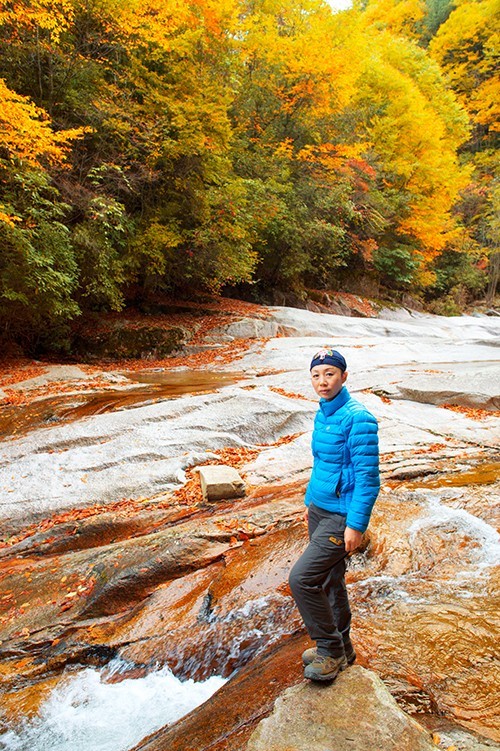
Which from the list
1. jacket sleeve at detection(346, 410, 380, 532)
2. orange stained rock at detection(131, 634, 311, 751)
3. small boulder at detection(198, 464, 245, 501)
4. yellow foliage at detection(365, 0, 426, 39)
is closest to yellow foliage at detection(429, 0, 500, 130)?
yellow foliage at detection(365, 0, 426, 39)

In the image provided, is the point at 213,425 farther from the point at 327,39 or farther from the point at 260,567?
the point at 327,39

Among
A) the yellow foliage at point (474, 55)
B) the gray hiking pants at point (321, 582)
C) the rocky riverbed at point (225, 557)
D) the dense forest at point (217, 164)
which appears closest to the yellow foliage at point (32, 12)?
the dense forest at point (217, 164)

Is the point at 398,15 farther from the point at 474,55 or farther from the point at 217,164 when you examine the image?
the point at 217,164

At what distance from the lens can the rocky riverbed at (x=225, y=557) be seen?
249 centimetres

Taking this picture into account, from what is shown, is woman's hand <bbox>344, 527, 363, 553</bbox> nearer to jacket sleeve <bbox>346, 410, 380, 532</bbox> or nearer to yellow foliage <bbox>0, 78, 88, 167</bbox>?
jacket sleeve <bbox>346, 410, 380, 532</bbox>

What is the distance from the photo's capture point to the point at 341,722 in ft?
6.15

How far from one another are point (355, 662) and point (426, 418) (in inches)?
222

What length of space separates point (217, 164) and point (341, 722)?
1484 cm

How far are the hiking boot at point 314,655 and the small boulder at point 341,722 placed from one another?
0.49ft

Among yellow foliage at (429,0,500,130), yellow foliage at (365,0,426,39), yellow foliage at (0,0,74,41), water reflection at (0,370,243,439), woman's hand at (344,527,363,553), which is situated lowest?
water reflection at (0,370,243,439)

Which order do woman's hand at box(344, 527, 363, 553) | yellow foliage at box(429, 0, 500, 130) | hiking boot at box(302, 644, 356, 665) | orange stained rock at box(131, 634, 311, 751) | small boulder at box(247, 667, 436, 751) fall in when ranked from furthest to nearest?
yellow foliage at box(429, 0, 500, 130), hiking boot at box(302, 644, 356, 665), woman's hand at box(344, 527, 363, 553), orange stained rock at box(131, 634, 311, 751), small boulder at box(247, 667, 436, 751)

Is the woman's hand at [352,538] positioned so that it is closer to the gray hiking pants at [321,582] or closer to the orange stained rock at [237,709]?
the gray hiking pants at [321,582]

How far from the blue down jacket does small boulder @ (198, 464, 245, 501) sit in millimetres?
2521

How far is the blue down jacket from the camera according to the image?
2.19 meters
